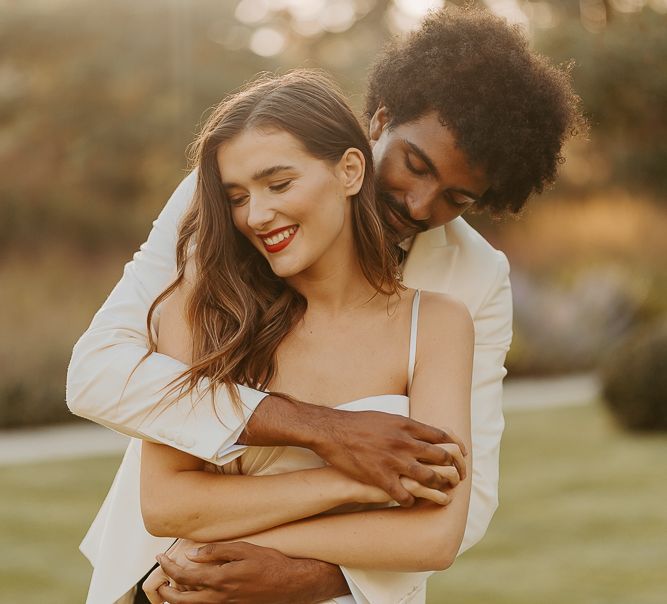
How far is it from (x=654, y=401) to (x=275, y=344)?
Answer: 810 centimetres

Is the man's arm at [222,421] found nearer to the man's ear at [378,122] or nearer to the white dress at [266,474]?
the white dress at [266,474]

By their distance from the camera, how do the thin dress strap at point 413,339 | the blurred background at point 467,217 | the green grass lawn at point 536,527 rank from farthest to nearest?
the blurred background at point 467,217, the green grass lawn at point 536,527, the thin dress strap at point 413,339

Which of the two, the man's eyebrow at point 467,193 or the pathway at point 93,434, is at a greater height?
A: the pathway at point 93,434

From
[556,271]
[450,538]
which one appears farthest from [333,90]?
[556,271]

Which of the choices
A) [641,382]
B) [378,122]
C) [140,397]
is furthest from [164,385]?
[641,382]

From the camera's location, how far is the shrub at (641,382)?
9859 mm

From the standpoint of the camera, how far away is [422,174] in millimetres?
2971

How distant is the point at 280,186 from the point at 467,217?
13799mm

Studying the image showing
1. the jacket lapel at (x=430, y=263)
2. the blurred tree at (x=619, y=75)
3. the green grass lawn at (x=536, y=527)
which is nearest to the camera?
the jacket lapel at (x=430, y=263)

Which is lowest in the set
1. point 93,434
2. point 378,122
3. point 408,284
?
point 408,284

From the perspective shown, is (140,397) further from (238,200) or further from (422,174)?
(422,174)

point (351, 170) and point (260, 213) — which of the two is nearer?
point (260, 213)

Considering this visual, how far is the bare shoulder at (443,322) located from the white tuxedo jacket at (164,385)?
0.37 meters

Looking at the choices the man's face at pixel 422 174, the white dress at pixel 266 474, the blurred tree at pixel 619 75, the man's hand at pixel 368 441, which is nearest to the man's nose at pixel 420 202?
the man's face at pixel 422 174
